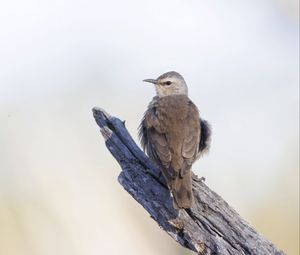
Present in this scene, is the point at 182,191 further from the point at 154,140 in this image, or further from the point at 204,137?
the point at 204,137

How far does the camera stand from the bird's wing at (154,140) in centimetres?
870

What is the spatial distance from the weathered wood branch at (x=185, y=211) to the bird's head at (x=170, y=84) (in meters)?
2.08

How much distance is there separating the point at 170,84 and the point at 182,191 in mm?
2845

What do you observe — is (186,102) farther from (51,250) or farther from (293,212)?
(293,212)

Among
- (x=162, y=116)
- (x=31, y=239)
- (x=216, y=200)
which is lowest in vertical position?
(x=216, y=200)

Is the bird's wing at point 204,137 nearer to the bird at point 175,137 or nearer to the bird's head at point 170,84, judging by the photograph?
the bird at point 175,137

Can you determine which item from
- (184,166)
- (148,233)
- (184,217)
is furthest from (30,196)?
(184,217)

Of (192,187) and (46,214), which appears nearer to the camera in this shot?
(192,187)

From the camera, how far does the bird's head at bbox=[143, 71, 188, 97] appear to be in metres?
10.6

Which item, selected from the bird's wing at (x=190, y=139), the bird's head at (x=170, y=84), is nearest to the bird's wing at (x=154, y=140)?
the bird's wing at (x=190, y=139)

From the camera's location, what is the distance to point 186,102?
382 inches

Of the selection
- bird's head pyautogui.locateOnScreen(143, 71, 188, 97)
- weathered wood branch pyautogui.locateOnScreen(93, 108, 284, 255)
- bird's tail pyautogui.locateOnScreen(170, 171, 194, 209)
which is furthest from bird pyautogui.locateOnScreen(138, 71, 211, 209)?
bird's head pyautogui.locateOnScreen(143, 71, 188, 97)

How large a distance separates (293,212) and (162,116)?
4.21 m

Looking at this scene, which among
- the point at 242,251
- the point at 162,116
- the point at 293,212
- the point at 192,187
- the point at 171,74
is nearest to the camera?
the point at 242,251
